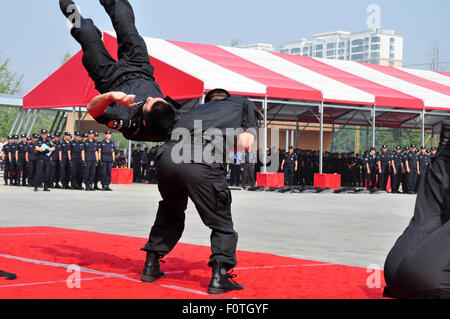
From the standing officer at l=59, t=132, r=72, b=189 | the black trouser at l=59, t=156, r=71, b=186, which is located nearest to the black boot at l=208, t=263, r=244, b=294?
the standing officer at l=59, t=132, r=72, b=189

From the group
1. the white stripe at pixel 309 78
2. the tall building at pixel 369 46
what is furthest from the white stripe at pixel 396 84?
the tall building at pixel 369 46

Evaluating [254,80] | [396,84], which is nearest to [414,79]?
[396,84]

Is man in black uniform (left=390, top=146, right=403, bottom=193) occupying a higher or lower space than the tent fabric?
lower

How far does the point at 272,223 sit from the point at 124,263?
479cm

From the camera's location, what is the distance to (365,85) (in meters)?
24.4

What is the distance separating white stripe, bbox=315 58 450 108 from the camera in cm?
2458

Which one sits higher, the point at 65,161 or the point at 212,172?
the point at 212,172

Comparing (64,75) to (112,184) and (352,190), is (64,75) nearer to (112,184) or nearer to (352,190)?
(112,184)

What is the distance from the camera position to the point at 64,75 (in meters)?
24.3

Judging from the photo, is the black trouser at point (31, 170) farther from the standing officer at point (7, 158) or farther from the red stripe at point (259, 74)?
the red stripe at point (259, 74)

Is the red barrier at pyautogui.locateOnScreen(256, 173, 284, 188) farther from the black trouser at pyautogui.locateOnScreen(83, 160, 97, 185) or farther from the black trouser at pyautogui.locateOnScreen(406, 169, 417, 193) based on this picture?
the black trouser at pyautogui.locateOnScreen(83, 160, 97, 185)

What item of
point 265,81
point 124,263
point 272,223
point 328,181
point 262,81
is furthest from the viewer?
point 328,181

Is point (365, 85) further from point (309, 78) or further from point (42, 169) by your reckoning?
point (42, 169)
